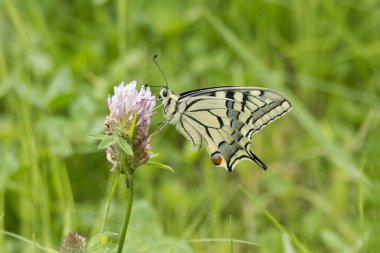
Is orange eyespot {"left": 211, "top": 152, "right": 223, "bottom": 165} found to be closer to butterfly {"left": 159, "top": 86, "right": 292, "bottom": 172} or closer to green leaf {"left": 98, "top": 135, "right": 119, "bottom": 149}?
butterfly {"left": 159, "top": 86, "right": 292, "bottom": 172}

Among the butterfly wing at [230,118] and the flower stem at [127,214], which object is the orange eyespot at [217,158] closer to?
the butterfly wing at [230,118]

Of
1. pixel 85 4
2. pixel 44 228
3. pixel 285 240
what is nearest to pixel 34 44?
pixel 85 4

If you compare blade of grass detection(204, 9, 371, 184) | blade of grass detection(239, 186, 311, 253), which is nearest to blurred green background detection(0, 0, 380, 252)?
blade of grass detection(204, 9, 371, 184)

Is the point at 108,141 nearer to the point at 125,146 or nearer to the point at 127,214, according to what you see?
the point at 125,146

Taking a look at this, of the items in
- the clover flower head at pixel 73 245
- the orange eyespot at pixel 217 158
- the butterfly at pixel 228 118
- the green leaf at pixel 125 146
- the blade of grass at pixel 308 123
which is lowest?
the clover flower head at pixel 73 245

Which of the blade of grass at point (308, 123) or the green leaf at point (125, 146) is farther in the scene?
the blade of grass at point (308, 123)

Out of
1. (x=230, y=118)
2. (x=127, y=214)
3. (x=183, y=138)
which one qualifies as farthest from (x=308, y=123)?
(x=127, y=214)

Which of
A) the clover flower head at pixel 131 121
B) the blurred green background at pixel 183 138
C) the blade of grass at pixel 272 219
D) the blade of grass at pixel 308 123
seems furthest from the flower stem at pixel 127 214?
the blade of grass at pixel 308 123

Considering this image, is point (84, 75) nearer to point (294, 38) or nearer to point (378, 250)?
point (294, 38)
